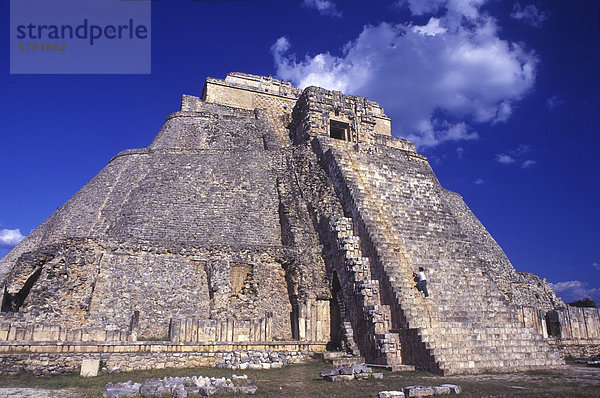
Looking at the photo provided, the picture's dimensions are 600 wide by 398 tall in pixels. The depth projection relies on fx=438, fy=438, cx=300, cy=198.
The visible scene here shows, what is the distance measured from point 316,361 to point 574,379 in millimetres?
6343

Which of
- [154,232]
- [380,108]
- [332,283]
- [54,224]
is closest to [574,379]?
[332,283]

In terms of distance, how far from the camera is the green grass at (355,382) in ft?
26.0

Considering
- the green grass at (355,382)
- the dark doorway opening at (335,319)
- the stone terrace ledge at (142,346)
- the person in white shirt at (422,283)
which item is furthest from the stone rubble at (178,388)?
the person in white shirt at (422,283)

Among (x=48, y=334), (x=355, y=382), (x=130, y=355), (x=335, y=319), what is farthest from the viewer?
(x=335, y=319)

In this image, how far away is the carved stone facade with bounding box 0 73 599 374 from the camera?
40.0ft

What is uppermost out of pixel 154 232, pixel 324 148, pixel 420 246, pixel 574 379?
pixel 324 148

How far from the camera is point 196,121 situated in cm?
2712


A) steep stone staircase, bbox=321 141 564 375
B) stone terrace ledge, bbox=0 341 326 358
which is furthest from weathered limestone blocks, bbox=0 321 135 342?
steep stone staircase, bbox=321 141 564 375

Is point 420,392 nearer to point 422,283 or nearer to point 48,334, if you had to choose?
point 422,283

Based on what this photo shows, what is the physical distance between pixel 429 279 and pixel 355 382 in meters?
5.97

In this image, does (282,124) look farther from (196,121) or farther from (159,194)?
(159,194)

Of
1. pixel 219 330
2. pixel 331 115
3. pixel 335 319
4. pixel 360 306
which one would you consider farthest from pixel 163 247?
pixel 331 115

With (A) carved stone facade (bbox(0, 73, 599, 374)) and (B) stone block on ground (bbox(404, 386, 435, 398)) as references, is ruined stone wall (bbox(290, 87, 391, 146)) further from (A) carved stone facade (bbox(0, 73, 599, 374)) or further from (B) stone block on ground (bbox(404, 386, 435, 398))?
(B) stone block on ground (bbox(404, 386, 435, 398))

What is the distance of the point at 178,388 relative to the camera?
7.45 meters
